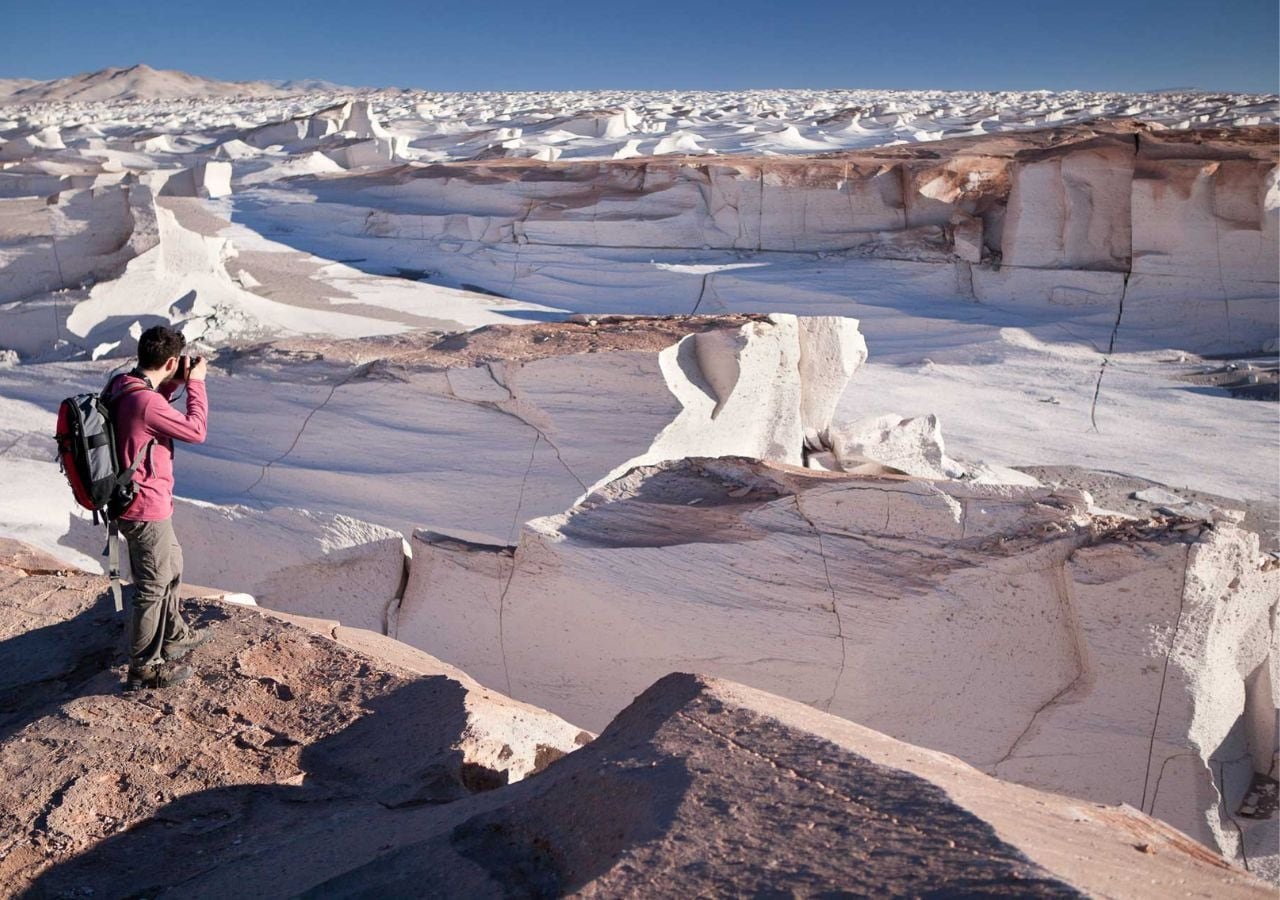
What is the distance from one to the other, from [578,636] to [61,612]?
1.63 meters

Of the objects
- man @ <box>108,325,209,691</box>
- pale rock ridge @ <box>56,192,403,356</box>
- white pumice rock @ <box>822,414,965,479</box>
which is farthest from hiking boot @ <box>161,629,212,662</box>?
pale rock ridge @ <box>56,192,403,356</box>

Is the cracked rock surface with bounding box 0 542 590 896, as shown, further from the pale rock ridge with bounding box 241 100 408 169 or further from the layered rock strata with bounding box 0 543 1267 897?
the pale rock ridge with bounding box 241 100 408 169

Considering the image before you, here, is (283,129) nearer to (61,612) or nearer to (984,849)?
(61,612)

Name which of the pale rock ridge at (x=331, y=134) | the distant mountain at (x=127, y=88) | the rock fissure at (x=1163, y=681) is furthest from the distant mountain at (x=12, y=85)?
the rock fissure at (x=1163, y=681)

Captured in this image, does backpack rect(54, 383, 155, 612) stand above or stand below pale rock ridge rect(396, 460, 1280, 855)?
above

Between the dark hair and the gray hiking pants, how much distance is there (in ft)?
1.37

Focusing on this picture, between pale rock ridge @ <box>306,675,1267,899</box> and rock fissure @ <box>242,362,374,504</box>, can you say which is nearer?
pale rock ridge @ <box>306,675,1267,899</box>

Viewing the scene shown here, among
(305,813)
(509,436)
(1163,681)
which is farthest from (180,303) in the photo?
(1163,681)

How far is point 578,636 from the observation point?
143 inches

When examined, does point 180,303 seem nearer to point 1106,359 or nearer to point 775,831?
point 775,831

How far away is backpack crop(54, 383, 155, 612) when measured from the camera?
2.53 m

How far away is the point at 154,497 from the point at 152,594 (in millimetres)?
249

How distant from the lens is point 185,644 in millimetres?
2754

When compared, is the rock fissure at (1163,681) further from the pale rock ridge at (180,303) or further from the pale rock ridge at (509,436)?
the pale rock ridge at (180,303)
